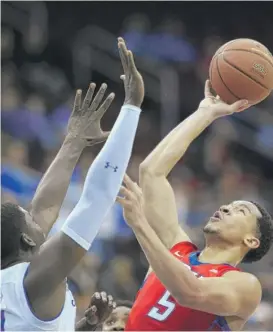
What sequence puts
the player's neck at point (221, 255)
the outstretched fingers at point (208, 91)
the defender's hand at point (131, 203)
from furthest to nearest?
the outstretched fingers at point (208, 91), the player's neck at point (221, 255), the defender's hand at point (131, 203)

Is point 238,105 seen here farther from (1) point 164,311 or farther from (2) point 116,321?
(2) point 116,321

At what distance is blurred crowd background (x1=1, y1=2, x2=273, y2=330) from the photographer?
7074 mm

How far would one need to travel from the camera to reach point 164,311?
3.55m

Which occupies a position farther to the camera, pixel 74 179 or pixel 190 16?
pixel 190 16

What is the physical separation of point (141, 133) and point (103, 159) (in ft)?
21.5

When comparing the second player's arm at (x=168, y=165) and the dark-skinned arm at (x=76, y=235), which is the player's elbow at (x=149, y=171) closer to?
the second player's arm at (x=168, y=165)

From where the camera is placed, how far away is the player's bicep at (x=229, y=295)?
3242mm

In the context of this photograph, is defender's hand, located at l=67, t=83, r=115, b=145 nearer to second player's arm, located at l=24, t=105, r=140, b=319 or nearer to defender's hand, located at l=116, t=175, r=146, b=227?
defender's hand, located at l=116, t=175, r=146, b=227

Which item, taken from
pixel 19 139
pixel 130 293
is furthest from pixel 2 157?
pixel 130 293

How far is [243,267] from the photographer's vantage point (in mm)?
6633

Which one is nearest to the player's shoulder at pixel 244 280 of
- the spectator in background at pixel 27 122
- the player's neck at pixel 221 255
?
the player's neck at pixel 221 255

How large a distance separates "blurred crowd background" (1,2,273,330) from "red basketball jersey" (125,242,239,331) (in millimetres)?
2913

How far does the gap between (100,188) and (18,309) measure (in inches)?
19.6

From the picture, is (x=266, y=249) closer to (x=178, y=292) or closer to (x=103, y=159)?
(x=178, y=292)
